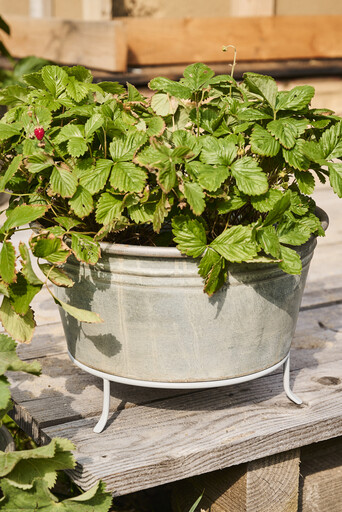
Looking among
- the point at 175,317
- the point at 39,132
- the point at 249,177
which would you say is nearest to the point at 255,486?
the point at 175,317

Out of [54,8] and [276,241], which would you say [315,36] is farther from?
[276,241]

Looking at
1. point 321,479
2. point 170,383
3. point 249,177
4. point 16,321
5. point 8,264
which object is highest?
point 249,177

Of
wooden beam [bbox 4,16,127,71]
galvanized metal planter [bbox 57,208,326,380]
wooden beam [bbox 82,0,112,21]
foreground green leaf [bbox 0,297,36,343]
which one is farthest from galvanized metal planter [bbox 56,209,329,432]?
wooden beam [bbox 82,0,112,21]

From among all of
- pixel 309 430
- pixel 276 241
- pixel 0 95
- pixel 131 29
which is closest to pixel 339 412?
pixel 309 430

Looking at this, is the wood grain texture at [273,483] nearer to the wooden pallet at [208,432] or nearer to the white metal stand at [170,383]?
the wooden pallet at [208,432]

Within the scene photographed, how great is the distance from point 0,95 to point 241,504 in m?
0.95

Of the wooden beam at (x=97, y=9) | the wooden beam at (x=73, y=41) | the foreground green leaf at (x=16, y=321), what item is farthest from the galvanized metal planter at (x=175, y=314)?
the wooden beam at (x=97, y=9)

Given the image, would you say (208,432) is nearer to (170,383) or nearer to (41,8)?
(170,383)

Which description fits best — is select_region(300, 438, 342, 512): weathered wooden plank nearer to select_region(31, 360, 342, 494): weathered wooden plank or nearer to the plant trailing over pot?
select_region(31, 360, 342, 494): weathered wooden plank

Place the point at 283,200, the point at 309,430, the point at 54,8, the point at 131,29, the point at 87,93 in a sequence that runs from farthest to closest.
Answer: the point at 54,8 < the point at 131,29 < the point at 309,430 < the point at 87,93 < the point at 283,200

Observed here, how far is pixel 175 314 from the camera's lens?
4.02ft

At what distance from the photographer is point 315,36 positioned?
13.5 feet

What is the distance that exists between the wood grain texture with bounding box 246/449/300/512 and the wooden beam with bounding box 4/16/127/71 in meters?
2.48

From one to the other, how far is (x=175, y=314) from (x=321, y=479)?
679mm
